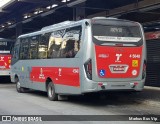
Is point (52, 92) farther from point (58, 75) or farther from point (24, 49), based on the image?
point (24, 49)

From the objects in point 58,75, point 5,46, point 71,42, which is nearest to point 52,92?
point 58,75

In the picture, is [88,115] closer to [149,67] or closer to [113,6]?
[149,67]

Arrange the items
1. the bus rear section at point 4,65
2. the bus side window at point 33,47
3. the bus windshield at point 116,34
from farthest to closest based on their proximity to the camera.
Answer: the bus rear section at point 4,65, the bus side window at point 33,47, the bus windshield at point 116,34

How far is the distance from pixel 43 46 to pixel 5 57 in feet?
34.4

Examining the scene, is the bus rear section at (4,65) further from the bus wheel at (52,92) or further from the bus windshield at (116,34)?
the bus windshield at (116,34)

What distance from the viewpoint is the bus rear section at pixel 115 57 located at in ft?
40.8

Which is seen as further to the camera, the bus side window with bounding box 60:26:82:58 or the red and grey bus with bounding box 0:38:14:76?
the red and grey bus with bounding box 0:38:14:76

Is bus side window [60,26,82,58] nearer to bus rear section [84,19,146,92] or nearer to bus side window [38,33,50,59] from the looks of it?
bus rear section [84,19,146,92]

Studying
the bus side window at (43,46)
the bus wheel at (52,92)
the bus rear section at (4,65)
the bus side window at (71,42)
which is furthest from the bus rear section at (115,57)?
the bus rear section at (4,65)

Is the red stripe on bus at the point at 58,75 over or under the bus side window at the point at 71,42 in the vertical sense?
under

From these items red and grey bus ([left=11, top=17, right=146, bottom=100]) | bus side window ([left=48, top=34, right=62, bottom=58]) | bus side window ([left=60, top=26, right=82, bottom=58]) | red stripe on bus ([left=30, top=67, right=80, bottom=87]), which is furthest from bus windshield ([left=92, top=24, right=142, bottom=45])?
bus side window ([left=48, top=34, right=62, bottom=58])

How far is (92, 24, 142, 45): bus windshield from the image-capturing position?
1269 centimetres

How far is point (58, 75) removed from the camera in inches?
559

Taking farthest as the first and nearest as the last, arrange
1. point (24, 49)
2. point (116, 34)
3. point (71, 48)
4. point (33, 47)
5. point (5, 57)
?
point (5, 57)
point (24, 49)
point (33, 47)
point (71, 48)
point (116, 34)
